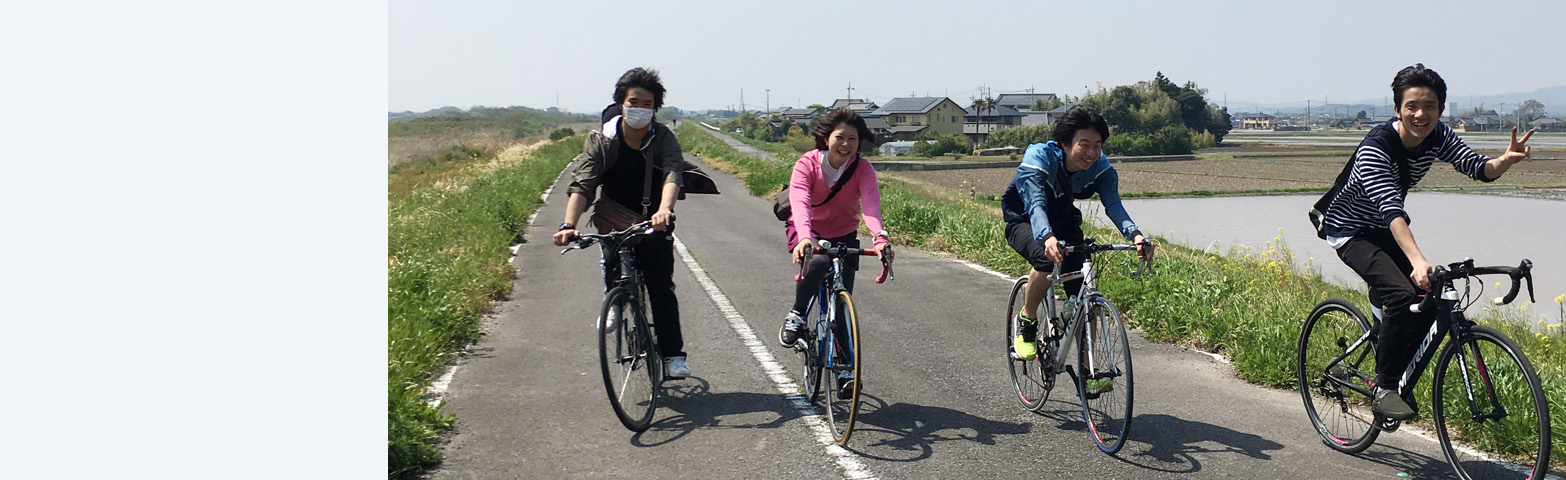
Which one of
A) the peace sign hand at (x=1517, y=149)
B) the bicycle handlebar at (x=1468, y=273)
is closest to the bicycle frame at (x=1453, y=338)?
the bicycle handlebar at (x=1468, y=273)

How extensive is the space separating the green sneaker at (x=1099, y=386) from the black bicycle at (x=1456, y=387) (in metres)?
1.04

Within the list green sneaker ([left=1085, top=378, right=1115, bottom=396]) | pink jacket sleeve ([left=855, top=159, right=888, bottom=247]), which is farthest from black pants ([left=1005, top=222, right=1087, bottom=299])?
pink jacket sleeve ([left=855, top=159, right=888, bottom=247])

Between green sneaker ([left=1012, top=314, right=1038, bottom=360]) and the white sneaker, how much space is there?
167 centimetres

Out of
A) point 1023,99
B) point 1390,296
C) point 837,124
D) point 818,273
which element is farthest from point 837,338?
point 1023,99

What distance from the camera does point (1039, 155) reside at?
4820mm

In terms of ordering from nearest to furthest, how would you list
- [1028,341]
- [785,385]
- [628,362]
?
[628,362]
[1028,341]
[785,385]

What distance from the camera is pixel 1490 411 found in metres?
4.09

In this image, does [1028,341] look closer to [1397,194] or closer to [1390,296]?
[1390,296]

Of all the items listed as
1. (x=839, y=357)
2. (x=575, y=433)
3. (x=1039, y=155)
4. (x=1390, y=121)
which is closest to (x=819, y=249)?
(x=839, y=357)

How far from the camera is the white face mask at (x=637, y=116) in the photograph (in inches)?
199

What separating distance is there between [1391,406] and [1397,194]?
2.77 ft

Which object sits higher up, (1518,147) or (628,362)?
(1518,147)

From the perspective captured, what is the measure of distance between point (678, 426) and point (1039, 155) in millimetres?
2088

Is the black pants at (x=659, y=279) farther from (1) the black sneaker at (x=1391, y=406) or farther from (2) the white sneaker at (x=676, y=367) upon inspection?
(1) the black sneaker at (x=1391, y=406)
